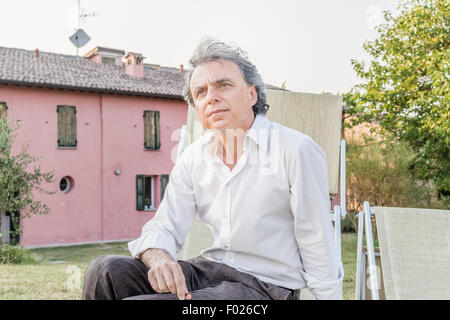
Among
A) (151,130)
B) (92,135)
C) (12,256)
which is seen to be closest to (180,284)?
(12,256)

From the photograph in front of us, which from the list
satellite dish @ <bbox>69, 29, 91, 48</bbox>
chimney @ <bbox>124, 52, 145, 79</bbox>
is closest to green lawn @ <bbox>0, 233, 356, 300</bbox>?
chimney @ <bbox>124, 52, 145, 79</bbox>

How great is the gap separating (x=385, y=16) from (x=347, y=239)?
19.8 ft

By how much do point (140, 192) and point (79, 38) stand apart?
20.0 feet

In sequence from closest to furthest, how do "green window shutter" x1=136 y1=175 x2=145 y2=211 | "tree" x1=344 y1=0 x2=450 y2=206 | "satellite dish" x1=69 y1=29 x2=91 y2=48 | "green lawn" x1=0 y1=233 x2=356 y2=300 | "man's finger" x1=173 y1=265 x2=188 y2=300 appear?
"man's finger" x1=173 y1=265 x2=188 y2=300, "green lawn" x1=0 y1=233 x2=356 y2=300, "tree" x1=344 y1=0 x2=450 y2=206, "satellite dish" x1=69 y1=29 x2=91 y2=48, "green window shutter" x1=136 y1=175 x2=145 y2=211

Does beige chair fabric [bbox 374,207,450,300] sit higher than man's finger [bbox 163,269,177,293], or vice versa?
man's finger [bbox 163,269,177,293]

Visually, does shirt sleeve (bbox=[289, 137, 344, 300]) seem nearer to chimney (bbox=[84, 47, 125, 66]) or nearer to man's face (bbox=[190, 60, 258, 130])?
man's face (bbox=[190, 60, 258, 130])

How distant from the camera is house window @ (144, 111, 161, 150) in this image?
19.2 meters

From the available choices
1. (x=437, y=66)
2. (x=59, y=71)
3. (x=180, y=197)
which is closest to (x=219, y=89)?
(x=180, y=197)

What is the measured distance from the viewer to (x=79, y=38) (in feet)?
61.0

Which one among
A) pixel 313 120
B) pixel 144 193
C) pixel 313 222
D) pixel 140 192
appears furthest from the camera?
pixel 144 193

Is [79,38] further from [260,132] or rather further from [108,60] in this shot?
[260,132]

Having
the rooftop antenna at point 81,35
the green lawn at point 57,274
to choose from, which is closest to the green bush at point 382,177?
the green lawn at point 57,274

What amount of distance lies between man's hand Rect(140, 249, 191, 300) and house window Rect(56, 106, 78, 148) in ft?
54.4
